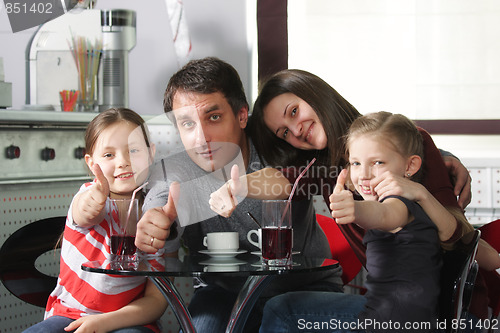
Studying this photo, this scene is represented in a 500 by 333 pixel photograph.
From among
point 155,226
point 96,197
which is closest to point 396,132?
point 155,226

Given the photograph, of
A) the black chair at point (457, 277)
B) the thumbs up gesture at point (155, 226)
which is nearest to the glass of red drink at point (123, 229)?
the thumbs up gesture at point (155, 226)

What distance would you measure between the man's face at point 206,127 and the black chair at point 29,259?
0.44m

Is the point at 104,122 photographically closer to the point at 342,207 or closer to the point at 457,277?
the point at 342,207

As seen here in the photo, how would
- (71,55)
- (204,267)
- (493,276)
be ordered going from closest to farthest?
(204,267)
(493,276)
(71,55)

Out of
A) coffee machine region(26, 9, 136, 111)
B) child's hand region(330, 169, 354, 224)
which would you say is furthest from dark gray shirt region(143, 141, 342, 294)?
coffee machine region(26, 9, 136, 111)

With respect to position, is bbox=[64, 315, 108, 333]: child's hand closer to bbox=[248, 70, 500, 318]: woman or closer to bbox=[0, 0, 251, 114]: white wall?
bbox=[248, 70, 500, 318]: woman

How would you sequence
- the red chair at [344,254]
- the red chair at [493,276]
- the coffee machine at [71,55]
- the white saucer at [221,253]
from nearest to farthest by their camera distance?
the white saucer at [221,253] → the red chair at [493,276] → the red chair at [344,254] → the coffee machine at [71,55]

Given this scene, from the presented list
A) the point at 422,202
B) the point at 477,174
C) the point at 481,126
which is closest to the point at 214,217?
the point at 422,202

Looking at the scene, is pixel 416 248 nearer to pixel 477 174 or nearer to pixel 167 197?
pixel 167 197

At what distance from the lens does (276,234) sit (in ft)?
4.63

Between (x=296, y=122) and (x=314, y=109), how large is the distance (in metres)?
0.07

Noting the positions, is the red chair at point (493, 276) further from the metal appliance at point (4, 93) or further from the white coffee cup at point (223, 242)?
the metal appliance at point (4, 93)

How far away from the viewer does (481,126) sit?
8.72 feet

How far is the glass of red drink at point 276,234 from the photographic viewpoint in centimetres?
141
